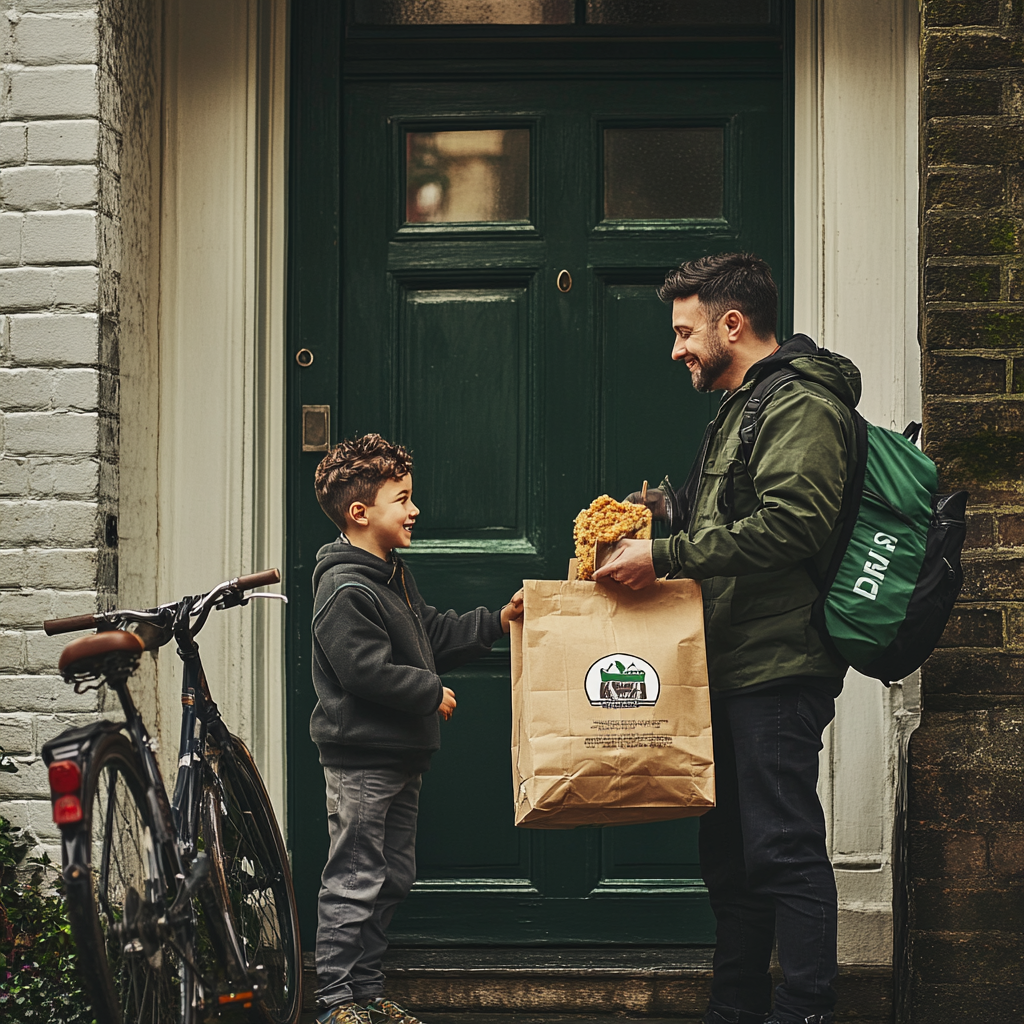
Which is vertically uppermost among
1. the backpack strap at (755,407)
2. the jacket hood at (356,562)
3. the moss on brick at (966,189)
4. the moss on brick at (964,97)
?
the moss on brick at (964,97)

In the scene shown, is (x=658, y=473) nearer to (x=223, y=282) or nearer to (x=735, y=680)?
(x=735, y=680)

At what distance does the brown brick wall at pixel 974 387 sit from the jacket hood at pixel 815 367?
57 cm

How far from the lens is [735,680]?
9.37 feet

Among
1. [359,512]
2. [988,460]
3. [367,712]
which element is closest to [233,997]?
[367,712]

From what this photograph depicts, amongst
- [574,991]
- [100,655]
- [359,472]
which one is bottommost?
[574,991]

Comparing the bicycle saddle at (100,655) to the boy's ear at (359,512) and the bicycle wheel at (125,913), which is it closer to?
the bicycle wheel at (125,913)

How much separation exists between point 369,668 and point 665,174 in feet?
6.55

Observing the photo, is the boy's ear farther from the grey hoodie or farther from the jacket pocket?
the jacket pocket

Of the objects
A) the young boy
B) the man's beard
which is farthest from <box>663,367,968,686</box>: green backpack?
the young boy

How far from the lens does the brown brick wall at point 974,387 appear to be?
325cm

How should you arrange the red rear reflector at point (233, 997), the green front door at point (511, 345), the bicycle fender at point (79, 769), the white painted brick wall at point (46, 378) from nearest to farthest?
1. the bicycle fender at point (79, 769)
2. the red rear reflector at point (233, 997)
3. the white painted brick wall at point (46, 378)
4. the green front door at point (511, 345)

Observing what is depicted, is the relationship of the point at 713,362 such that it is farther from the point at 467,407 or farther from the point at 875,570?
the point at 467,407

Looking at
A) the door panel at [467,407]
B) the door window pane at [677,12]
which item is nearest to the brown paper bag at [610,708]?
the door panel at [467,407]

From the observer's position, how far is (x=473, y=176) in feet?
13.2
